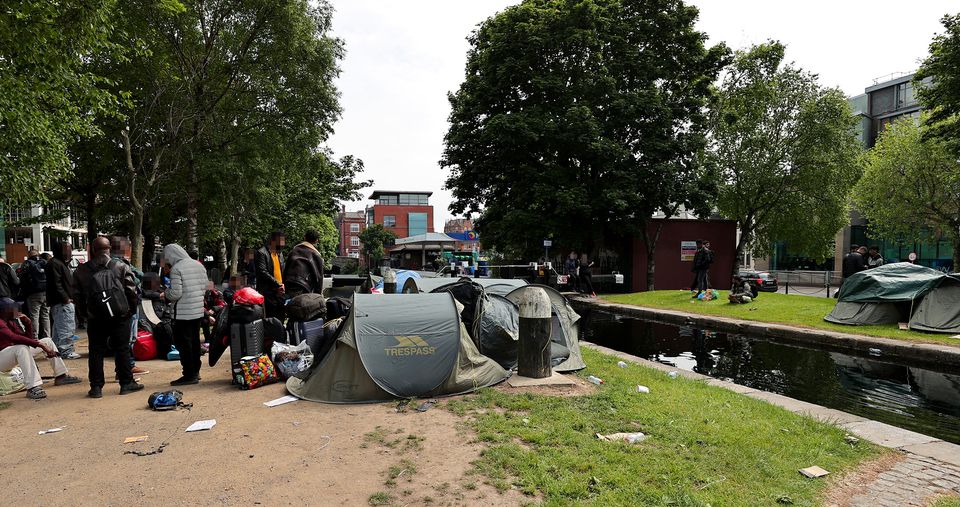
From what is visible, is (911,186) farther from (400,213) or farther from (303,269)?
(400,213)

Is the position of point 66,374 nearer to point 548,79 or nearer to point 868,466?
point 868,466

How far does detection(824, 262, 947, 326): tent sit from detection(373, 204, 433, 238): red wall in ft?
255

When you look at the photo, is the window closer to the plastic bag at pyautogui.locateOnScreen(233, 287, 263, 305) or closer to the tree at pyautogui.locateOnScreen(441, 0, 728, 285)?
the tree at pyautogui.locateOnScreen(441, 0, 728, 285)

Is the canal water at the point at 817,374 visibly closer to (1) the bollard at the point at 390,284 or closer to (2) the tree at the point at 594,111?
(1) the bollard at the point at 390,284

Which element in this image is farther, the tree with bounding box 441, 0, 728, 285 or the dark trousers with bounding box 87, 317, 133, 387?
the tree with bounding box 441, 0, 728, 285

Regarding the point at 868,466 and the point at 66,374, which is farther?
the point at 66,374

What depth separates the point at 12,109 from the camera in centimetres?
775

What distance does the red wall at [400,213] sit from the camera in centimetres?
8744

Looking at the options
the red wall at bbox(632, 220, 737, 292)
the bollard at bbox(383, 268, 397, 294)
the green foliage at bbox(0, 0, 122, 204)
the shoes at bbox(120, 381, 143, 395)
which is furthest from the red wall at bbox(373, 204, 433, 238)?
the shoes at bbox(120, 381, 143, 395)

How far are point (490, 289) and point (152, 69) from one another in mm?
13342

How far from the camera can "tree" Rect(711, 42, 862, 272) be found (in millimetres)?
24500

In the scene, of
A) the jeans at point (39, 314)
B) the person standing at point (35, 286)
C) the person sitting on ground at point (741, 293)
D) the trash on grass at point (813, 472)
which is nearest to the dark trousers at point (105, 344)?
the person standing at point (35, 286)

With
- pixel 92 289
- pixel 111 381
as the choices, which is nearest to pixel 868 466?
pixel 92 289

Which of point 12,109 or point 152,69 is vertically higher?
point 152,69
